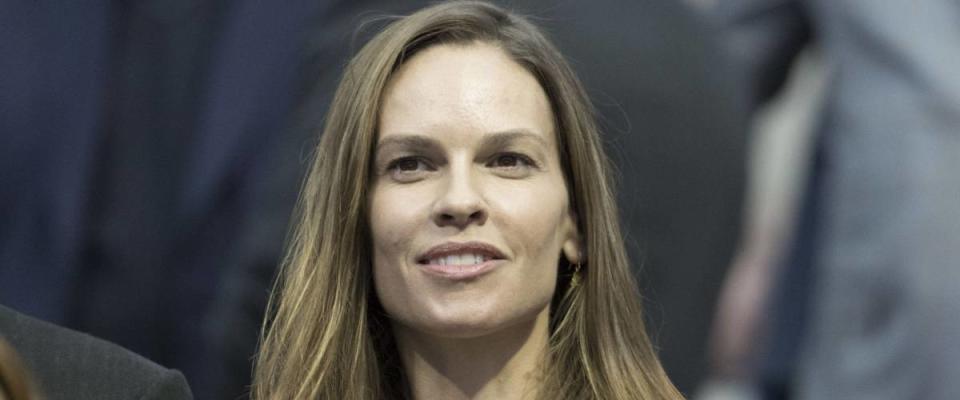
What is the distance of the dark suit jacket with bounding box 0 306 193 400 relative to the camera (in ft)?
10.6

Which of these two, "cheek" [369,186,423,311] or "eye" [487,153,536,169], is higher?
"eye" [487,153,536,169]

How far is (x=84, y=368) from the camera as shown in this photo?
3.27 metres

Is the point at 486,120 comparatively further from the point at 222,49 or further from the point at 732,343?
the point at 732,343

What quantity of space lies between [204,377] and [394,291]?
51.5 inches

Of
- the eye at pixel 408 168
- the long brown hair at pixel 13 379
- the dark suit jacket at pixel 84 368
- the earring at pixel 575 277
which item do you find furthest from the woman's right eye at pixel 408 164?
the long brown hair at pixel 13 379

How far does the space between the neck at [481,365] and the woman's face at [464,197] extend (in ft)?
0.13

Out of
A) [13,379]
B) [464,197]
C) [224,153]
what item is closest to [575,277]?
[464,197]

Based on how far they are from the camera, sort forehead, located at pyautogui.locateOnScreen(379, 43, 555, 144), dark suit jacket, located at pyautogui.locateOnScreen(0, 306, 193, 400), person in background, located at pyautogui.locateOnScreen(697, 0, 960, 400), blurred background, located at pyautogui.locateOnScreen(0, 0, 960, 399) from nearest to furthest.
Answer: dark suit jacket, located at pyautogui.locateOnScreen(0, 306, 193, 400)
forehead, located at pyautogui.locateOnScreen(379, 43, 555, 144)
blurred background, located at pyautogui.locateOnScreen(0, 0, 960, 399)
person in background, located at pyautogui.locateOnScreen(697, 0, 960, 400)

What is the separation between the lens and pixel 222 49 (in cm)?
483

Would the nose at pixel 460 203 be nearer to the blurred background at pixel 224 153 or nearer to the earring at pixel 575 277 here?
the earring at pixel 575 277

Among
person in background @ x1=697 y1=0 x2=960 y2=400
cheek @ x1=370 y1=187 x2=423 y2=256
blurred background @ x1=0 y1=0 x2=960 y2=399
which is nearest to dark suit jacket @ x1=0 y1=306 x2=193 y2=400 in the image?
cheek @ x1=370 y1=187 x2=423 y2=256

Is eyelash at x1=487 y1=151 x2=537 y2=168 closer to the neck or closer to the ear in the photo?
the ear

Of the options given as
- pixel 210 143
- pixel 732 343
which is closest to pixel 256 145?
pixel 210 143

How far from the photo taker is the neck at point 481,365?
134 inches
